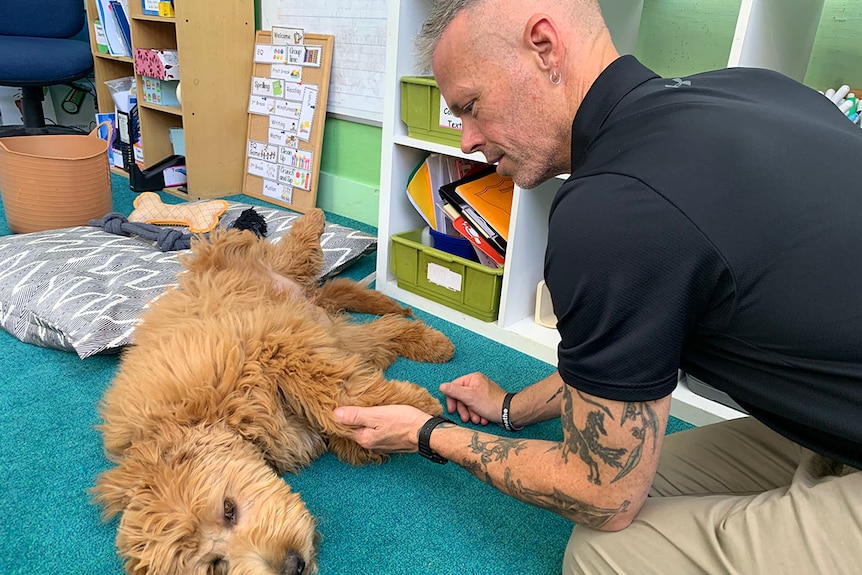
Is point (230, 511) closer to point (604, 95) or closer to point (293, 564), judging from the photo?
point (293, 564)

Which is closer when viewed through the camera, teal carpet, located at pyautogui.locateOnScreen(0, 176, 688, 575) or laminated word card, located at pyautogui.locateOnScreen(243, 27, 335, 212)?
teal carpet, located at pyautogui.locateOnScreen(0, 176, 688, 575)

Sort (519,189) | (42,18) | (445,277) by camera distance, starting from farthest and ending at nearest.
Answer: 1. (42,18)
2. (445,277)
3. (519,189)

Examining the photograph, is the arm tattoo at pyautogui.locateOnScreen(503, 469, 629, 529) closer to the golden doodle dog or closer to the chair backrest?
the golden doodle dog

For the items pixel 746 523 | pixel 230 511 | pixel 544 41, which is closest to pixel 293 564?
pixel 230 511

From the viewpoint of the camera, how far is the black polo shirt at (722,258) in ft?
2.39

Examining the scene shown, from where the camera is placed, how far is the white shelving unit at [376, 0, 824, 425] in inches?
59.4

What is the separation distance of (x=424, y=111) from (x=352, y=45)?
1.06 metres

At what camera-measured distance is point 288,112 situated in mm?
3082

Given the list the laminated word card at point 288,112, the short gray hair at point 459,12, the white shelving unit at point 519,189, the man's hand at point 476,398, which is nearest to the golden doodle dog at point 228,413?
the man's hand at point 476,398

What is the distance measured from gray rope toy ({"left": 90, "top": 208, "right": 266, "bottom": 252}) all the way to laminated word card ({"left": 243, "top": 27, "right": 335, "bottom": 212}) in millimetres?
699

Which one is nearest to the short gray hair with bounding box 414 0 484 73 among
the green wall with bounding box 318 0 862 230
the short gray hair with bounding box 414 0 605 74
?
the short gray hair with bounding box 414 0 605 74

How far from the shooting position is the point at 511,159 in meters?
1.04

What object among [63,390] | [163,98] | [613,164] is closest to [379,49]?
[163,98]

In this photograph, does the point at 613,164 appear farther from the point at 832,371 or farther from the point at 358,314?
the point at 358,314
